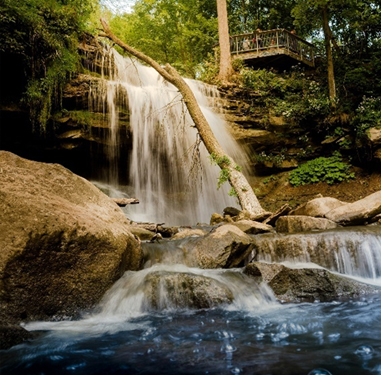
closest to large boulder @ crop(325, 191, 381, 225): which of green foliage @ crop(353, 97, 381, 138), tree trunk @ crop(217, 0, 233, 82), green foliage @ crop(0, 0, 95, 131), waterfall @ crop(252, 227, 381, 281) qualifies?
waterfall @ crop(252, 227, 381, 281)

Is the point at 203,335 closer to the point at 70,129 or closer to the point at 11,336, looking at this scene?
the point at 11,336

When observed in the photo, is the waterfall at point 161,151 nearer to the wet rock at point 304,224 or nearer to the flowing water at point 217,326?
the wet rock at point 304,224

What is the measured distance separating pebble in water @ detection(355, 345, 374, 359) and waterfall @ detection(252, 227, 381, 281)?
2805 millimetres

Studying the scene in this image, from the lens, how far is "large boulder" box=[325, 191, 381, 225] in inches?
273

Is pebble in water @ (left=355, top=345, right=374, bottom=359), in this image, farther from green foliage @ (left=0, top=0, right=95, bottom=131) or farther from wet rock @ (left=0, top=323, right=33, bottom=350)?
green foliage @ (left=0, top=0, right=95, bottom=131)

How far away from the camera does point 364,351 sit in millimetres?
2400

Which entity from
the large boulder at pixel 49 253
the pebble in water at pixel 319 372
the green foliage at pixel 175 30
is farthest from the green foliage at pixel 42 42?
the green foliage at pixel 175 30

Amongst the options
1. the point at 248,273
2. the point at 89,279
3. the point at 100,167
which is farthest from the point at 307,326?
the point at 100,167

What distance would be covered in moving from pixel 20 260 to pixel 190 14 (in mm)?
23662

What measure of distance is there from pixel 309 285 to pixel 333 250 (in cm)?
151

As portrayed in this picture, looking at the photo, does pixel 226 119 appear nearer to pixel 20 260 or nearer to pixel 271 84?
pixel 271 84

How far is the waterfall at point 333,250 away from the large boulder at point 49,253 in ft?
8.35

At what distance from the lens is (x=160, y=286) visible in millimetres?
3936

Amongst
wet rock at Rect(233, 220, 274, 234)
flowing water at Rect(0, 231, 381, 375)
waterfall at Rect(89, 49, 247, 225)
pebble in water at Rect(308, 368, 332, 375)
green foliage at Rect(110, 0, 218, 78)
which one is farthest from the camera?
green foliage at Rect(110, 0, 218, 78)
